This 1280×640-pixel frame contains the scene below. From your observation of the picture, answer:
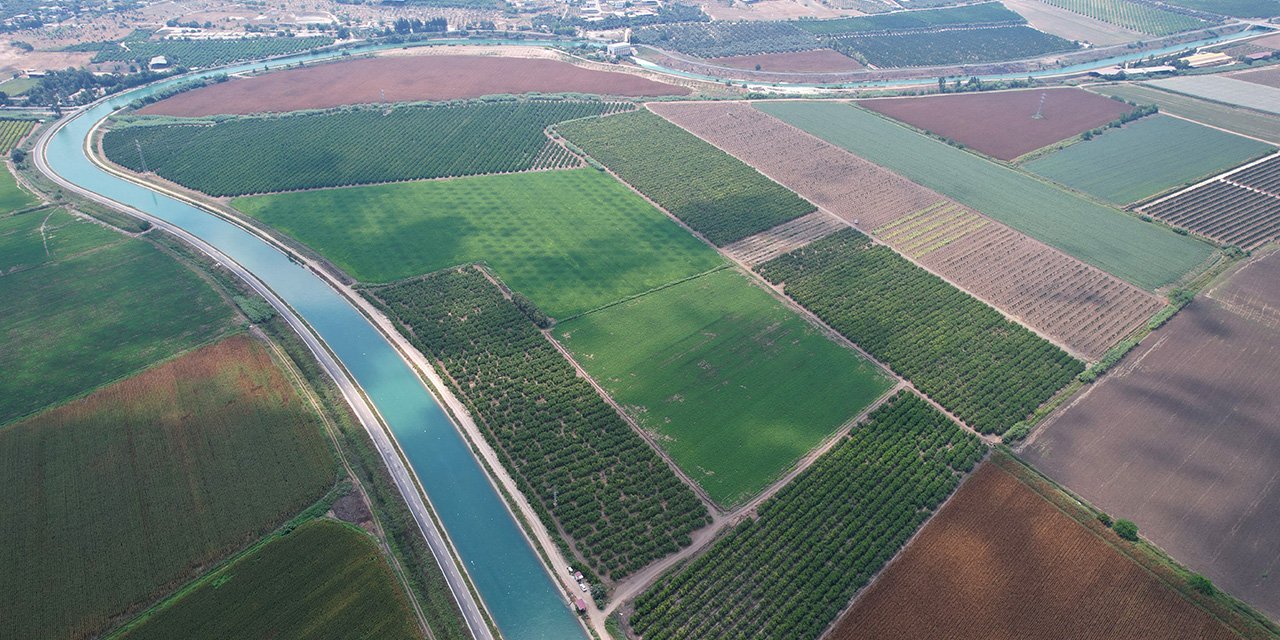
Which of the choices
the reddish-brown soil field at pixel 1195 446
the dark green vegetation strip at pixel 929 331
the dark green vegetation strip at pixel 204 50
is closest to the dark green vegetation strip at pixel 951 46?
the dark green vegetation strip at pixel 929 331

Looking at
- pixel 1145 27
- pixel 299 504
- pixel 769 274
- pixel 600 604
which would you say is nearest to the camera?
pixel 600 604

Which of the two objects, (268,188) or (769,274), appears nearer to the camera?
(769,274)

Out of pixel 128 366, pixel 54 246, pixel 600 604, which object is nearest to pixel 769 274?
pixel 600 604

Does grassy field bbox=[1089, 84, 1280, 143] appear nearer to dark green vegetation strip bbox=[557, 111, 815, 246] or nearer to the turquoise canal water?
dark green vegetation strip bbox=[557, 111, 815, 246]

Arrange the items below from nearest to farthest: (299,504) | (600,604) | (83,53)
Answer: (600,604) < (299,504) < (83,53)

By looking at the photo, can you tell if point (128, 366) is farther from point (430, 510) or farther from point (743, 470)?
point (743, 470)
